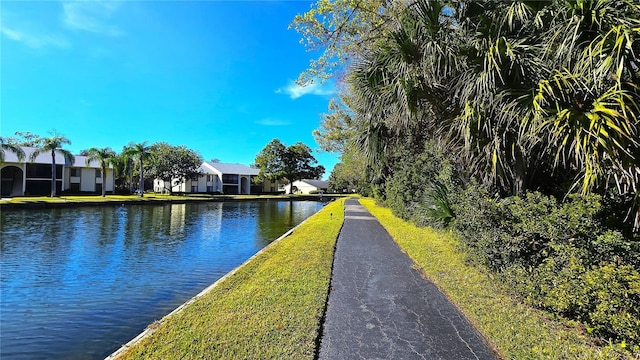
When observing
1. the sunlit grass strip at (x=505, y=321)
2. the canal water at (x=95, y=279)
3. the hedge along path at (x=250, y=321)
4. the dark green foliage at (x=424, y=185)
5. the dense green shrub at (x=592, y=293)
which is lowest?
the canal water at (x=95, y=279)

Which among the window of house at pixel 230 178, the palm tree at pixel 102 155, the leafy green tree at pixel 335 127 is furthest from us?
the window of house at pixel 230 178

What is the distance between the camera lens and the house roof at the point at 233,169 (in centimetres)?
5903

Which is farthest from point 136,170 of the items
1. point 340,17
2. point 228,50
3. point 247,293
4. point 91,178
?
point 247,293

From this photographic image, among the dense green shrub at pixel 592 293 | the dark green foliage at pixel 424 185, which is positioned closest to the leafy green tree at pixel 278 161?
the dark green foliage at pixel 424 185

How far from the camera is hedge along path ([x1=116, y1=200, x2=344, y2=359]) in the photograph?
11.0ft

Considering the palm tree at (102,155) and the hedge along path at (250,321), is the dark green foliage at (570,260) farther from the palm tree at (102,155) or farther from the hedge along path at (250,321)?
the palm tree at (102,155)

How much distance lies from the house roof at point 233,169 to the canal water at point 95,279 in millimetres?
44028

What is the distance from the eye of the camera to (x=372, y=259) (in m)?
7.83

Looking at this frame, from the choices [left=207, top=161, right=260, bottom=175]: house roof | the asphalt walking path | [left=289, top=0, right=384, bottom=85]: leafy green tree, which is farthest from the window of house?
the asphalt walking path

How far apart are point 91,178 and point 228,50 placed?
1530 inches

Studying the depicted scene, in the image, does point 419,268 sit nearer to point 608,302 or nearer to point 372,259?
point 372,259

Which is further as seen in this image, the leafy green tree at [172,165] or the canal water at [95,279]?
the leafy green tree at [172,165]

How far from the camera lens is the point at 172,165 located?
46719 mm

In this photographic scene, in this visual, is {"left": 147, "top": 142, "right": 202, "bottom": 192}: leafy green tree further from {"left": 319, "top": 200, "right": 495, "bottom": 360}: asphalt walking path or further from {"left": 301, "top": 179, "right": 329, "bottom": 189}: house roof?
{"left": 319, "top": 200, "right": 495, "bottom": 360}: asphalt walking path
